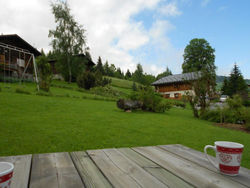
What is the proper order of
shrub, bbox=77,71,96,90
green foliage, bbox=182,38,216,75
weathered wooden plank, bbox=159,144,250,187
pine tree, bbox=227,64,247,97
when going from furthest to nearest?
green foliage, bbox=182,38,216,75, pine tree, bbox=227,64,247,97, shrub, bbox=77,71,96,90, weathered wooden plank, bbox=159,144,250,187

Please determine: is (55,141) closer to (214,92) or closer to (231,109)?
(214,92)

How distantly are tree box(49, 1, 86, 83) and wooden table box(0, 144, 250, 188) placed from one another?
89.9ft

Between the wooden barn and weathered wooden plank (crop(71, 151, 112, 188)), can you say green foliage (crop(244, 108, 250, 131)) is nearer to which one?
weathered wooden plank (crop(71, 151, 112, 188))

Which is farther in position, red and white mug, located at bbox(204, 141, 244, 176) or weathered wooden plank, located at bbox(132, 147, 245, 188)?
red and white mug, located at bbox(204, 141, 244, 176)

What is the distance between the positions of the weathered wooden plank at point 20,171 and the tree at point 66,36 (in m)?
27.3

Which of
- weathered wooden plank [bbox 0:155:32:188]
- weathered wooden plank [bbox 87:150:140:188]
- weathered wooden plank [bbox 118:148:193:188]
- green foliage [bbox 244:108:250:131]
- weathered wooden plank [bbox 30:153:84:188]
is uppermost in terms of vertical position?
weathered wooden plank [bbox 0:155:32:188]

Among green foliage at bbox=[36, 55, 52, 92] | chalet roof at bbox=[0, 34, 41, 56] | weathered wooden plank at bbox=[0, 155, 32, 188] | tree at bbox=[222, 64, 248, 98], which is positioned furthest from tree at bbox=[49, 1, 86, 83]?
tree at bbox=[222, 64, 248, 98]

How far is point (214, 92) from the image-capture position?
32.5 feet

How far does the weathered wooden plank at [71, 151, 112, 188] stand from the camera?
78 cm

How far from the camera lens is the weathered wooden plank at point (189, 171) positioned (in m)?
0.81

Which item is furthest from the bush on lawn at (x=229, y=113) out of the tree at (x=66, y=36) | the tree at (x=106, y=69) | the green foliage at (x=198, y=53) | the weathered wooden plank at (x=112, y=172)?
the tree at (x=106, y=69)

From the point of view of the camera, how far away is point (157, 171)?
94 cm

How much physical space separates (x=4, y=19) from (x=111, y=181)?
95.4ft

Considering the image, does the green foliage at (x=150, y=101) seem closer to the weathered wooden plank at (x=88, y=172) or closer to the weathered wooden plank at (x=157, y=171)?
the weathered wooden plank at (x=157, y=171)
